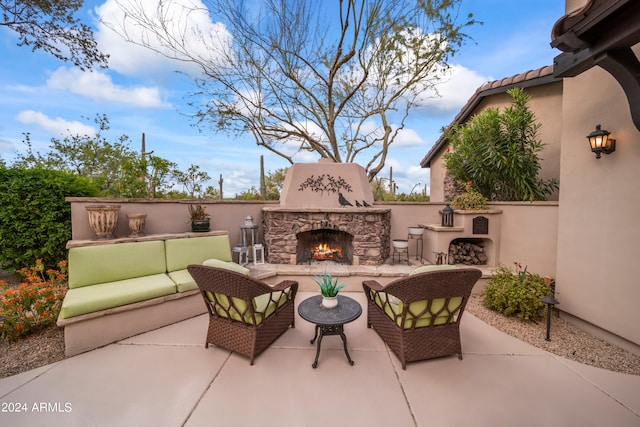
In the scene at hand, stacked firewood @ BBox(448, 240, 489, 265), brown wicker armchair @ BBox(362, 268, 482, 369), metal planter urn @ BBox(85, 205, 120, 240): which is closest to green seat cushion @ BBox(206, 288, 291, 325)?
brown wicker armchair @ BBox(362, 268, 482, 369)

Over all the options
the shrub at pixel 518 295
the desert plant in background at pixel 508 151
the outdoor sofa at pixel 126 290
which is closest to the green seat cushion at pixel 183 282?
the outdoor sofa at pixel 126 290

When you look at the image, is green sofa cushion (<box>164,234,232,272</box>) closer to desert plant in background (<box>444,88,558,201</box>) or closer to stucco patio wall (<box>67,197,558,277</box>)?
stucco patio wall (<box>67,197,558,277</box>)

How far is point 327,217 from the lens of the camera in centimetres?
544

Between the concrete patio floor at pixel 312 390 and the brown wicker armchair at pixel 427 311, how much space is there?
176mm

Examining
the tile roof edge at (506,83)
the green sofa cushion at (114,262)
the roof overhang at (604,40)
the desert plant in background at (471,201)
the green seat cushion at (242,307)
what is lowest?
the green seat cushion at (242,307)

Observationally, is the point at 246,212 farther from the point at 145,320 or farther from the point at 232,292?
the point at 232,292

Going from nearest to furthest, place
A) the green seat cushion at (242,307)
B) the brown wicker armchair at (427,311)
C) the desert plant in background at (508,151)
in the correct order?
1. the brown wicker armchair at (427,311)
2. the green seat cushion at (242,307)
3. the desert plant in background at (508,151)

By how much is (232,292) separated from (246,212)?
3.47 metres

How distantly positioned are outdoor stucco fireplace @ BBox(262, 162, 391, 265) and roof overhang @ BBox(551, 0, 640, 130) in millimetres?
3455

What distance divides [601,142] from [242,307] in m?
4.90

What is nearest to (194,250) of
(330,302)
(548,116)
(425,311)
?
(330,302)

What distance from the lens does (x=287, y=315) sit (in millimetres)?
3281

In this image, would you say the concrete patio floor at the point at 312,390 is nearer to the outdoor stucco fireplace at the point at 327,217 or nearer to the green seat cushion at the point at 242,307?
the green seat cushion at the point at 242,307

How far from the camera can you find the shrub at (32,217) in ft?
13.7
